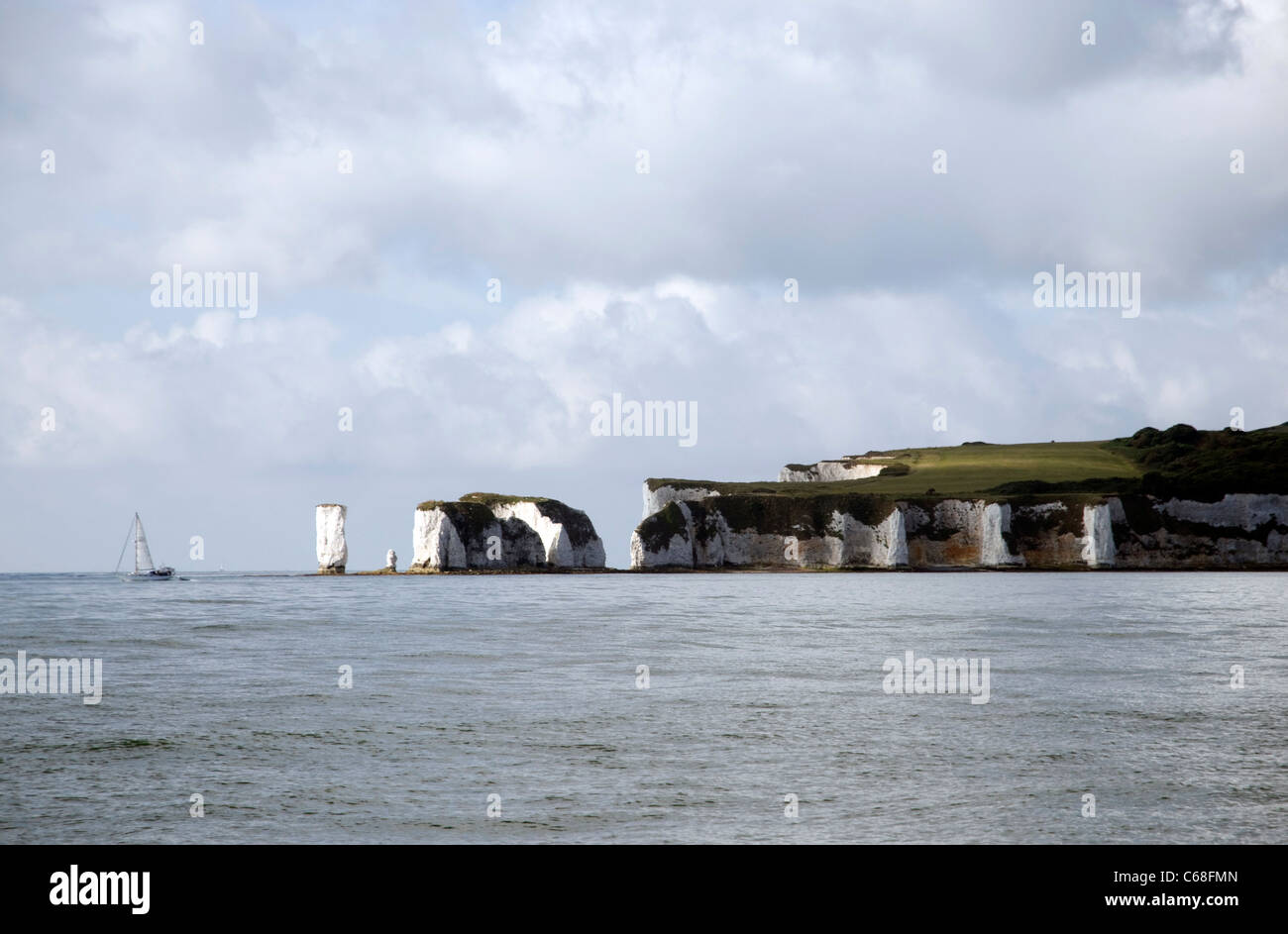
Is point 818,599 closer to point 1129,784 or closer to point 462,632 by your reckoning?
point 462,632

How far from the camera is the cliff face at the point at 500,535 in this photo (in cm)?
15038

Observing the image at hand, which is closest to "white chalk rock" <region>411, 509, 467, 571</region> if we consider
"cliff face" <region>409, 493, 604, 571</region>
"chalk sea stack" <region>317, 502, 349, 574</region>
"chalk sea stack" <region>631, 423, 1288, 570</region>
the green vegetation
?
"cliff face" <region>409, 493, 604, 571</region>

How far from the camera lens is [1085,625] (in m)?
44.6

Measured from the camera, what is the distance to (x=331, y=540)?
513 feet

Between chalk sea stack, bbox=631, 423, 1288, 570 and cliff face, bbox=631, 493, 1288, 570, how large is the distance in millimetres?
155

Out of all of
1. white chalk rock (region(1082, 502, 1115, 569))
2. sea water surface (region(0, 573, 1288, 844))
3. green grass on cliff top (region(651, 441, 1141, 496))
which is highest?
green grass on cliff top (region(651, 441, 1141, 496))

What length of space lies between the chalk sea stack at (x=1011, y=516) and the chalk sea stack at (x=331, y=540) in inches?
1671

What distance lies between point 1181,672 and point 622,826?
20657 mm

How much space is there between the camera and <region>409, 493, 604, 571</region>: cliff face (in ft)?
493

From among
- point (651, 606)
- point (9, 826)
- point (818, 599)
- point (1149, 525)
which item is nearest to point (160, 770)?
point (9, 826)

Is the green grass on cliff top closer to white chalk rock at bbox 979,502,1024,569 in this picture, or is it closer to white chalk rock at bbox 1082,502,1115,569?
white chalk rock at bbox 979,502,1024,569

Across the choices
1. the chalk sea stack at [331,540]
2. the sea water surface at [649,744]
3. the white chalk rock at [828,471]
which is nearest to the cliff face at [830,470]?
the white chalk rock at [828,471]

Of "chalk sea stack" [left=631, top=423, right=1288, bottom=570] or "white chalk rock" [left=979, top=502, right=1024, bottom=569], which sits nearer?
"chalk sea stack" [left=631, top=423, right=1288, bottom=570]
